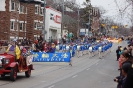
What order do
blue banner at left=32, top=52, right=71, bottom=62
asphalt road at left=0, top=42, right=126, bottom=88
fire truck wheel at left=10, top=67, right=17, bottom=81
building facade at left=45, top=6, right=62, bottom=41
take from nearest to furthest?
asphalt road at left=0, top=42, right=126, bottom=88 → fire truck wheel at left=10, top=67, right=17, bottom=81 → blue banner at left=32, top=52, right=71, bottom=62 → building facade at left=45, top=6, right=62, bottom=41

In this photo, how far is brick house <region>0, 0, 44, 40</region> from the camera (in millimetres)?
52934

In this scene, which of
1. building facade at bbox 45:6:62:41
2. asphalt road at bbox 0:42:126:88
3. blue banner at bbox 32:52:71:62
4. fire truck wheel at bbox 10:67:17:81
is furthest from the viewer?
building facade at bbox 45:6:62:41

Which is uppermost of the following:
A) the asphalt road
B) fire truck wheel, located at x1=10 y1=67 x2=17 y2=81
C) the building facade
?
the building facade

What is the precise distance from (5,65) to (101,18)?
4961 inches

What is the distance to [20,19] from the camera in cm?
5950

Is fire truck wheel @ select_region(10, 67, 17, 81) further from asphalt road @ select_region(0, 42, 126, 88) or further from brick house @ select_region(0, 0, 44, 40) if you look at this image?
brick house @ select_region(0, 0, 44, 40)

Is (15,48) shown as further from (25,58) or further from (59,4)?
(59,4)

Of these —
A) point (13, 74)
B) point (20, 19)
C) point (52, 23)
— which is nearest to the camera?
point (13, 74)

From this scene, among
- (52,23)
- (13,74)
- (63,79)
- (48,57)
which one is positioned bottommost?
(63,79)

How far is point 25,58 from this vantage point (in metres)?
20.3

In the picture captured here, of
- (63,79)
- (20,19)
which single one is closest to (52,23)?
(20,19)

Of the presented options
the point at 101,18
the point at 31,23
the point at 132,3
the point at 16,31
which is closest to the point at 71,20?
the point at 31,23

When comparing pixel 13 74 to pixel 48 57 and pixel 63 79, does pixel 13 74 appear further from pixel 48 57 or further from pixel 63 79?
pixel 48 57

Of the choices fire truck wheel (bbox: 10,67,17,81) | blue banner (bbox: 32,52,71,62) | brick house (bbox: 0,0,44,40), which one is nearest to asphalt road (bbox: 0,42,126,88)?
fire truck wheel (bbox: 10,67,17,81)
